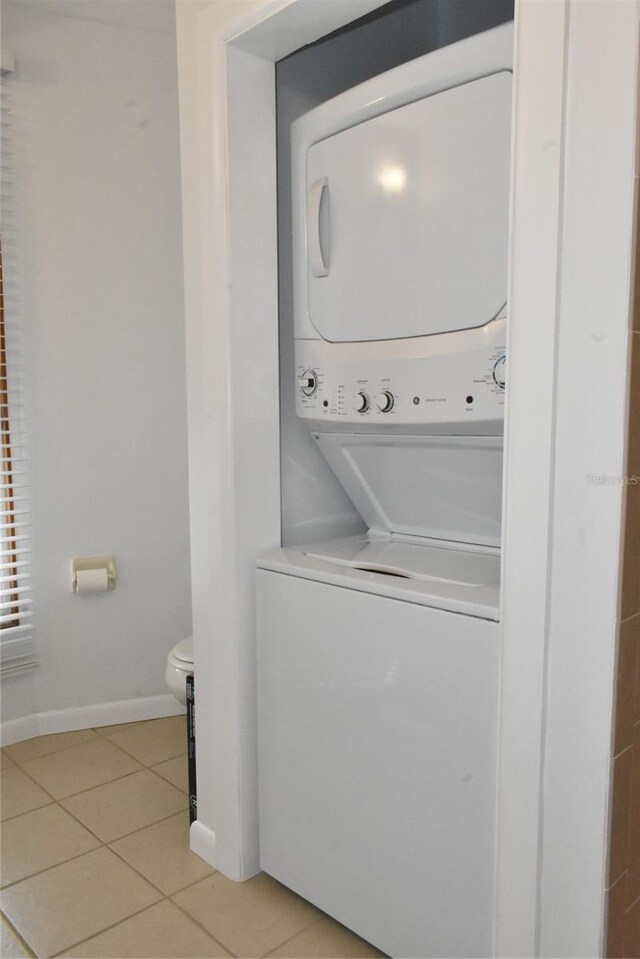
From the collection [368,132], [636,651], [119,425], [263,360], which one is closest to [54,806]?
[119,425]

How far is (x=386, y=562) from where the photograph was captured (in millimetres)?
1631

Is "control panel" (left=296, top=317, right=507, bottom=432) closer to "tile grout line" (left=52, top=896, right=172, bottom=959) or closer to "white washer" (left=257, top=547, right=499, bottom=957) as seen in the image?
"white washer" (left=257, top=547, right=499, bottom=957)

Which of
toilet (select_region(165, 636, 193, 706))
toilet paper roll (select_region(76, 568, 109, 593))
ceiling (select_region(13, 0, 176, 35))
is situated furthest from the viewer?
toilet paper roll (select_region(76, 568, 109, 593))

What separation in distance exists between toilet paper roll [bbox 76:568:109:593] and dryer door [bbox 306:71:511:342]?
133 cm

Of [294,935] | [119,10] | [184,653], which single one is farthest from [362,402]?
[119,10]

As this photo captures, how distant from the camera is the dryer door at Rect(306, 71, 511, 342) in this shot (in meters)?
1.38

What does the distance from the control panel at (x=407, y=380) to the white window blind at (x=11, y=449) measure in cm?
118

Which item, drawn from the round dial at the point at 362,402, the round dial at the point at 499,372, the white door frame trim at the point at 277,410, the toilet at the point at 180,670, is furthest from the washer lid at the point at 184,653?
the round dial at the point at 499,372

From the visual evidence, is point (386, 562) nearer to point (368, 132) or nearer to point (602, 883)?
point (602, 883)

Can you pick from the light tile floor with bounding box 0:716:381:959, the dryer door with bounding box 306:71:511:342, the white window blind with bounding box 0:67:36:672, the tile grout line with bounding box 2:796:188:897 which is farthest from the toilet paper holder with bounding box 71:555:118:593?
the dryer door with bounding box 306:71:511:342

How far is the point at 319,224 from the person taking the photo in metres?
1.70

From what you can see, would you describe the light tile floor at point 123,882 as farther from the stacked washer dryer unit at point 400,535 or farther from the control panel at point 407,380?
the control panel at point 407,380

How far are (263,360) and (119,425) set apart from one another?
1.04m

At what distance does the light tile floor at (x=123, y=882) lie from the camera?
5.31 ft
